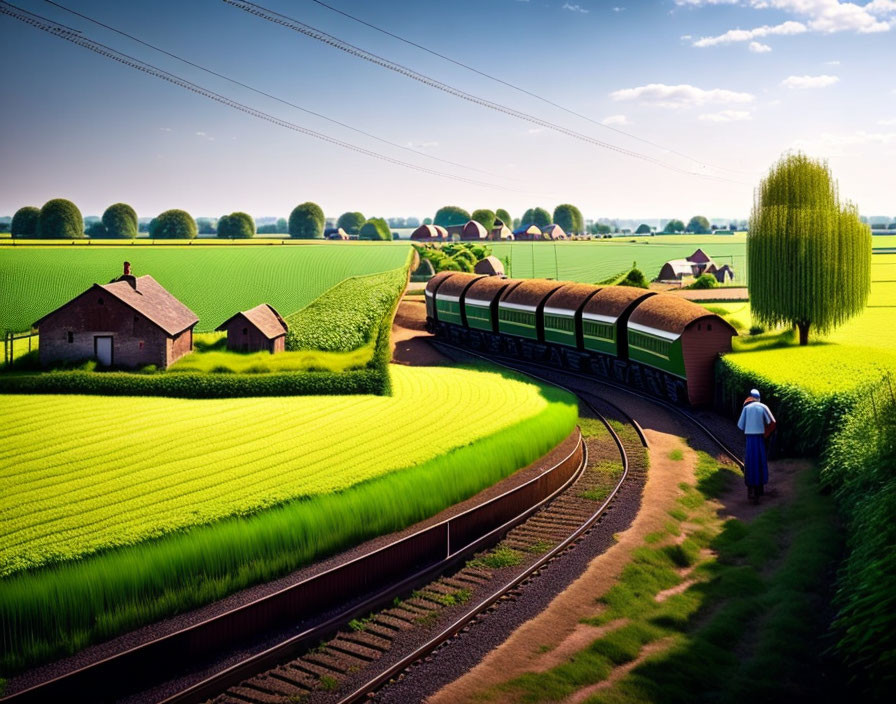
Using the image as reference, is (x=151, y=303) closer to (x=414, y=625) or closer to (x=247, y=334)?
(x=247, y=334)

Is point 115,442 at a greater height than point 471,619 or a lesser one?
greater

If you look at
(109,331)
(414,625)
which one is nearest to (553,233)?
(109,331)

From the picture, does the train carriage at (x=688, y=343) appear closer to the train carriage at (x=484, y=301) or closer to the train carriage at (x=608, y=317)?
the train carriage at (x=608, y=317)

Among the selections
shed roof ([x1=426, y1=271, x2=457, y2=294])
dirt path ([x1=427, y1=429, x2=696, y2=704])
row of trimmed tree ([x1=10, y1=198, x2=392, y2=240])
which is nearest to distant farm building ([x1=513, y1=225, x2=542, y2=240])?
row of trimmed tree ([x1=10, y1=198, x2=392, y2=240])

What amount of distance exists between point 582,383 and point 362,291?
1694 cm

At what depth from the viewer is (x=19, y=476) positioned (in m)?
19.9

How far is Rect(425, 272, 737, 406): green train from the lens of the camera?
34750mm

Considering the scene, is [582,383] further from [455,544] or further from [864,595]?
[864,595]

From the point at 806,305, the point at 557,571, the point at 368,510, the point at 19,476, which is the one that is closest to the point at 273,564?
the point at 368,510

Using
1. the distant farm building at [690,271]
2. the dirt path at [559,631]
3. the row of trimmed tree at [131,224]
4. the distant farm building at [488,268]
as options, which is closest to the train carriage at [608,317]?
the dirt path at [559,631]

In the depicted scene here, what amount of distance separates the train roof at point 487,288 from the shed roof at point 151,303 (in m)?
20.8

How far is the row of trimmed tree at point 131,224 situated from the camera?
54.8m

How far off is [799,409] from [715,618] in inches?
532

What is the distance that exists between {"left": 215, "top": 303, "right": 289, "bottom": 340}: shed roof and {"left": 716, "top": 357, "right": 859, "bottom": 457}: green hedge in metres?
20.0
